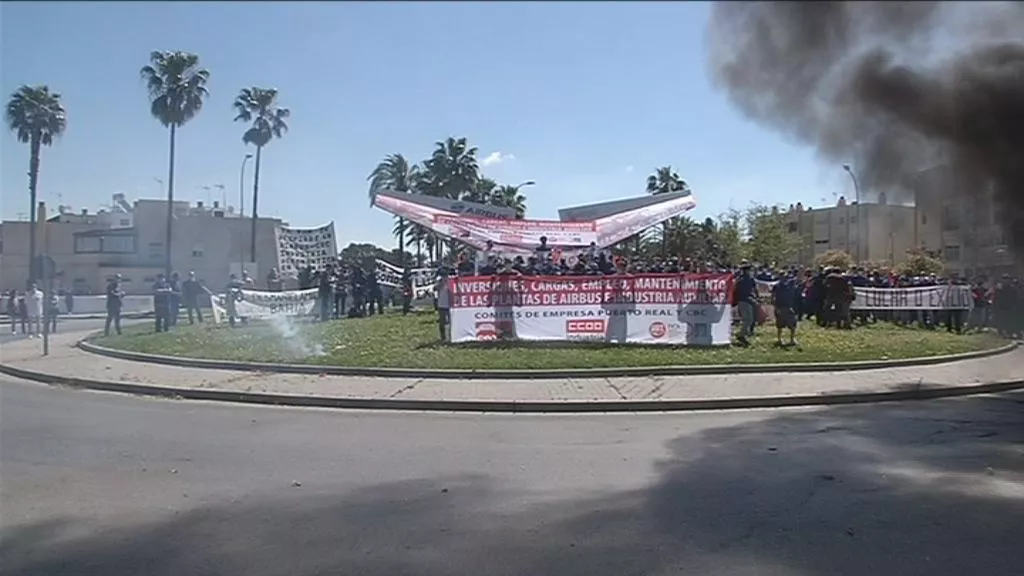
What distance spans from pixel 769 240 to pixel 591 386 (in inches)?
1467

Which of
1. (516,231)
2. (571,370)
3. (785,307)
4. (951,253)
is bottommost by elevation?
(571,370)

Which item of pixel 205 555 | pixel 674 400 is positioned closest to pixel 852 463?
pixel 674 400

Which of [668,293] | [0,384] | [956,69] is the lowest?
[0,384]

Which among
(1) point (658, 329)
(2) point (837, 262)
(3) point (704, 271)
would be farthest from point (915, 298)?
(2) point (837, 262)

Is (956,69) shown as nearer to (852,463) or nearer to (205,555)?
(852,463)

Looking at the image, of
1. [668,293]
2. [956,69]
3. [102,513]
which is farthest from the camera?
[668,293]

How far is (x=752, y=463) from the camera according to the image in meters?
7.16

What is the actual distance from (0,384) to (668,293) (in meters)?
10.7

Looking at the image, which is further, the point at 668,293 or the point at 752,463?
the point at 668,293

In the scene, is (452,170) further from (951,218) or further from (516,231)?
(951,218)

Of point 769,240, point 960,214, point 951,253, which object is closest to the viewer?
point 960,214

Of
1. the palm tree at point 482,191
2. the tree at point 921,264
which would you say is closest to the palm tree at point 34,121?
the tree at point 921,264

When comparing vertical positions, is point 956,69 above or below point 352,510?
above

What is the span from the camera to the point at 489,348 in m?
14.8
